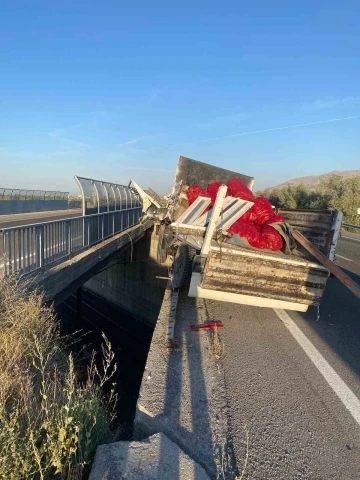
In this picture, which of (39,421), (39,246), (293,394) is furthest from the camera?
(39,246)

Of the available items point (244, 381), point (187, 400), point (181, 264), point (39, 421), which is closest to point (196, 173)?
point (181, 264)

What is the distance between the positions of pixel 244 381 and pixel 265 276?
2.19m

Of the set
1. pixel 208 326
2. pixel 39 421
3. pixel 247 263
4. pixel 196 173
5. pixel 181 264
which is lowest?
pixel 208 326

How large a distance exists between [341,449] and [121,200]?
53.0 ft

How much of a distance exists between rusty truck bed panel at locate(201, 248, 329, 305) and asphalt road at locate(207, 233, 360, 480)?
0.64m

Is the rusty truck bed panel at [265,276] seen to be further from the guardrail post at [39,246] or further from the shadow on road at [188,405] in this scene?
the guardrail post at [39,246]

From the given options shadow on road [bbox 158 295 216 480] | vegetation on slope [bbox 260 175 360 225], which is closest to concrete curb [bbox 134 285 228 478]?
shadow on road [bbox 158 295 216 480]

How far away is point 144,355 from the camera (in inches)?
583

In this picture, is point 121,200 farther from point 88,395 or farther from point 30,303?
point 88,395

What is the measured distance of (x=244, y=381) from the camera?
→ 163 inches

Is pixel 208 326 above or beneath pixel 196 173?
beneath

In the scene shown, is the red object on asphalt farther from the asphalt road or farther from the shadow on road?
the shadow on road

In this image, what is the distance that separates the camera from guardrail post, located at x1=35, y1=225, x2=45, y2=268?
706 centimetres

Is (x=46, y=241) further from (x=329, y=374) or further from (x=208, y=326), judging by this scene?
(x=329, y=374)
